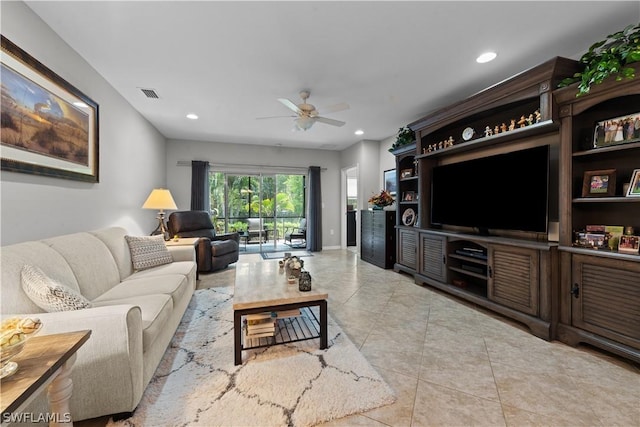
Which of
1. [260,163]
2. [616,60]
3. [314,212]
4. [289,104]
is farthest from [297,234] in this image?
[616,60]

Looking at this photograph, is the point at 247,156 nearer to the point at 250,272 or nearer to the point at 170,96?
the point at 170,96

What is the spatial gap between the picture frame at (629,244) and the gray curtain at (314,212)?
5.10 meters

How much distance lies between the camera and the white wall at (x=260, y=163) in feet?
18.8

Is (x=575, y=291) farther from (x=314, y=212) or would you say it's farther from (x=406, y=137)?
(x=314, y=212)

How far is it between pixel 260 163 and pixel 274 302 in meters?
4.81

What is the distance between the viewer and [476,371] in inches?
70.7

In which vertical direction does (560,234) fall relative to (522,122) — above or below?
below

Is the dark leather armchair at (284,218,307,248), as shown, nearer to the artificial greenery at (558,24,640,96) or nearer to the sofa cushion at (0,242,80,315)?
the sofa cushion at (0,242,80,315)

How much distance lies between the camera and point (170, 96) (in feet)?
11.2

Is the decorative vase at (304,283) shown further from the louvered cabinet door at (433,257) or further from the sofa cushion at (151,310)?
the louvered cabinet door at (433,257)

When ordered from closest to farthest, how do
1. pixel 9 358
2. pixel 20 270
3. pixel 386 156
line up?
pixel 9 358, pixel 20 270, pixel 386 156

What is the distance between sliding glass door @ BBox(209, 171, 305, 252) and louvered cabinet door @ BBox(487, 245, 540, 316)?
4.73m

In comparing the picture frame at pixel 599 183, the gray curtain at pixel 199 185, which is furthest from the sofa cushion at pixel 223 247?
the picture frame at pixel 599 183

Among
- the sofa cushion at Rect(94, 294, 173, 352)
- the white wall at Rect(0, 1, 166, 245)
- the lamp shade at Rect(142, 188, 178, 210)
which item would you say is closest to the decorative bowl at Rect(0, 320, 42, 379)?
the sofa cushion at Rect(94, 294, 173, 352)
